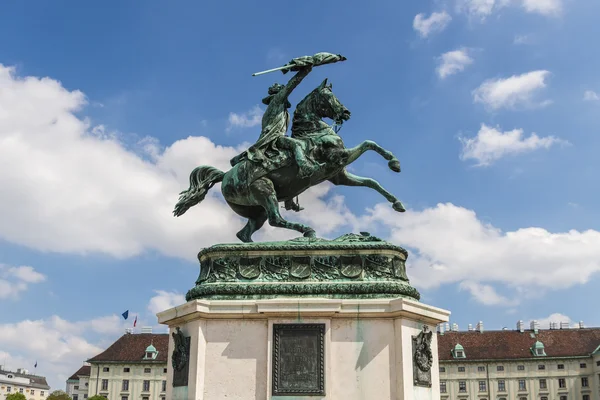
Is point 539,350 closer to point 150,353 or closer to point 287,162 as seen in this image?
point 150,353

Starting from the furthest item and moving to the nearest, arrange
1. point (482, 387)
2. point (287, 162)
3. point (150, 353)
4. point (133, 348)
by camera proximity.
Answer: point (133, 348), point (150, 353), point (482, 387), point (287, 162)

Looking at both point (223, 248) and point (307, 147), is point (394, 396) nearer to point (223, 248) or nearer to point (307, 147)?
point (223, 248)

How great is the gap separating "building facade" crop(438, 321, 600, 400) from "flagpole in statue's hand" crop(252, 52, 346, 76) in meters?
82.0

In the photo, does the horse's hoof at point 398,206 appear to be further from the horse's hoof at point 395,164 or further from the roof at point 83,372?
the roof at point 83,372

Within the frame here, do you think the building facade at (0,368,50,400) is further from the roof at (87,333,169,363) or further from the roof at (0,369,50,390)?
the roof at (87,333,169,363)

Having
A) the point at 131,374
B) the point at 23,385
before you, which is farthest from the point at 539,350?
the point at 23,385

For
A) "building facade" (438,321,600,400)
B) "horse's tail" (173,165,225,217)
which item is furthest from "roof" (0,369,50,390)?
"horse's tail" (173,165,225,217)

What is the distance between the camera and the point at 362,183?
1374 centimetres

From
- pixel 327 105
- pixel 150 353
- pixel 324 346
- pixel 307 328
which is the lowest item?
pixel 324 346

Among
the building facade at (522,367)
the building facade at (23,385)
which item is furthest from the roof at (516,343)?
the building facade at (23,385)

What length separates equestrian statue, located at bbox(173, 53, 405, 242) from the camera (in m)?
12.8

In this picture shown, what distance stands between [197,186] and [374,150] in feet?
11.5

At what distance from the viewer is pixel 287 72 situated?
13484mm

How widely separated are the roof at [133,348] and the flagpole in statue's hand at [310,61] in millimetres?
84951
